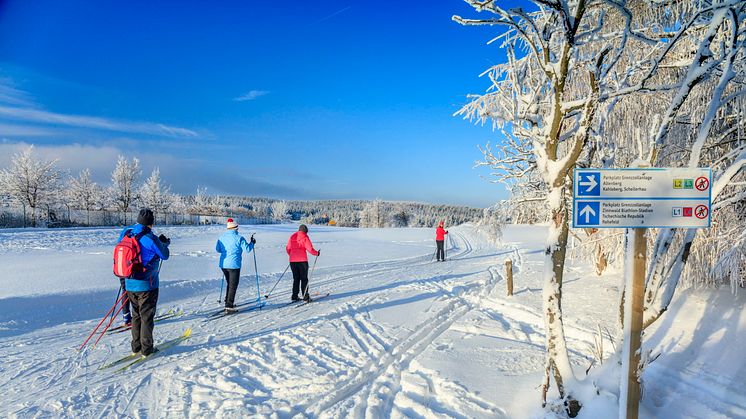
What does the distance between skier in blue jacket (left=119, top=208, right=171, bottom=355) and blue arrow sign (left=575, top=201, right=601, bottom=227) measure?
5123 millimetres

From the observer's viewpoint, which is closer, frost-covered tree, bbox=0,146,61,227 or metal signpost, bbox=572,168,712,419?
metal signpost, bbox=572,168,712,419

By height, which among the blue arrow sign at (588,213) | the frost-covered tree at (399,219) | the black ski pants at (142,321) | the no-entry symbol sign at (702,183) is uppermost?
the no-entry symbol sign at (702,183)

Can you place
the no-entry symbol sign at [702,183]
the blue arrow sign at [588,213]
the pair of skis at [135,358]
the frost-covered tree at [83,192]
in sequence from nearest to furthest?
the no-entry symbol sign at [702,183]
the blue arrow sign at [588,213]
the pair of skis at [135,358]
the frost-covered tree at [83,192]

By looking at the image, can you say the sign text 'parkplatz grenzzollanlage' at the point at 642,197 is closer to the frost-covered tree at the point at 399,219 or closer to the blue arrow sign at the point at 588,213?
the blue arrow sign at the point at 588,213

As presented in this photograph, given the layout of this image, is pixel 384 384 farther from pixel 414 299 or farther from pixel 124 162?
pixel 124 162

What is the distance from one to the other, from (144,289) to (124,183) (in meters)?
51.1

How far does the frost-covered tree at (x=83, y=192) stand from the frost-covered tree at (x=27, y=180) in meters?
9.53

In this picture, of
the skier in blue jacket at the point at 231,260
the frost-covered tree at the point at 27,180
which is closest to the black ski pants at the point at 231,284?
the skier in blue jacket at the point at 231,260

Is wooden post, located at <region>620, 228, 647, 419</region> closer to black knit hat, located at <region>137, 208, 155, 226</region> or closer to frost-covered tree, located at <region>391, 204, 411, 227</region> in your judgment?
black knit hat, located at <region>137, 208, 155, 226</region>

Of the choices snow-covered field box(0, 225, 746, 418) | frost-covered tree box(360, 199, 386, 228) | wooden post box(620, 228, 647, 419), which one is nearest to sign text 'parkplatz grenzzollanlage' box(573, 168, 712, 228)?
wooden post box(620, 228, 647, 419)

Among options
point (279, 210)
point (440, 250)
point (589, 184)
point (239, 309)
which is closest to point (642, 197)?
point (589, 184)

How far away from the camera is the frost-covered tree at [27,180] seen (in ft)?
131

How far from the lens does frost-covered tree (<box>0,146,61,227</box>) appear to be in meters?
39.9

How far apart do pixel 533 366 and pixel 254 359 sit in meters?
3.81
